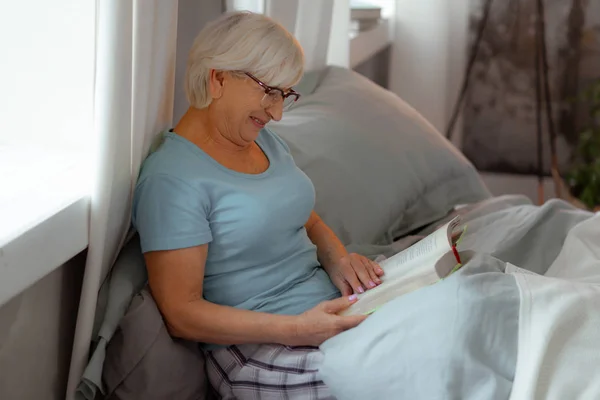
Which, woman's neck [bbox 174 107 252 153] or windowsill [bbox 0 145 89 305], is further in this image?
woman's neck [bbox 174 107 252 153]

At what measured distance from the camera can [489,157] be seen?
3441mm

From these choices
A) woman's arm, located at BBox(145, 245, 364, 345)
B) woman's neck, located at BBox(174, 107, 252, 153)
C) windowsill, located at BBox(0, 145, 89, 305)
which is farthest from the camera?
woman's neck, located at BBox(174, 107, 252, 153)

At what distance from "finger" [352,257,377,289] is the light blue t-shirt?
0.07 meters

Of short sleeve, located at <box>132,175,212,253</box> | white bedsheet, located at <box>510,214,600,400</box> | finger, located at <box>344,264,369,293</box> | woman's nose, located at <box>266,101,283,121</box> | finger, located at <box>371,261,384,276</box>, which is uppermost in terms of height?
woman's nose, located at <box>266,101,283,121</box>

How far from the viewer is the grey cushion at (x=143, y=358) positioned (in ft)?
4.18

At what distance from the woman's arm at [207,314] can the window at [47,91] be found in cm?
15

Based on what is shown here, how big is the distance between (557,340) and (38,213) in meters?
0.77

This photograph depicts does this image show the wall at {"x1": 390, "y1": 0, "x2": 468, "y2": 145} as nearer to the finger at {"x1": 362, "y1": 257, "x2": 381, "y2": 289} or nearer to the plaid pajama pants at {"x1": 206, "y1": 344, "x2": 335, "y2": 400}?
the finger at {"x1": 362, "y1": 257, "x2": 381, "y2": 289}

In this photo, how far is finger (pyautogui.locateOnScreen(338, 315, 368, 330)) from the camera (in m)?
1.23

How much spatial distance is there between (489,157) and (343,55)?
114cm

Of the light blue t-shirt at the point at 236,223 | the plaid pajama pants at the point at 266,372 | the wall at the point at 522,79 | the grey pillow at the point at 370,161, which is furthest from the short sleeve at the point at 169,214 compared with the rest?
the wall at the point at 522,79

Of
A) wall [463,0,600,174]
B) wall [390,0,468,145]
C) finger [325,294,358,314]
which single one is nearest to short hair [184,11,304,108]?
finger [325,294,358,314]

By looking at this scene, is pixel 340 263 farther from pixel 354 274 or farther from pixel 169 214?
pixel 169 214

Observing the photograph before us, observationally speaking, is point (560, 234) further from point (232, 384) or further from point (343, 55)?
point (343, 55)
